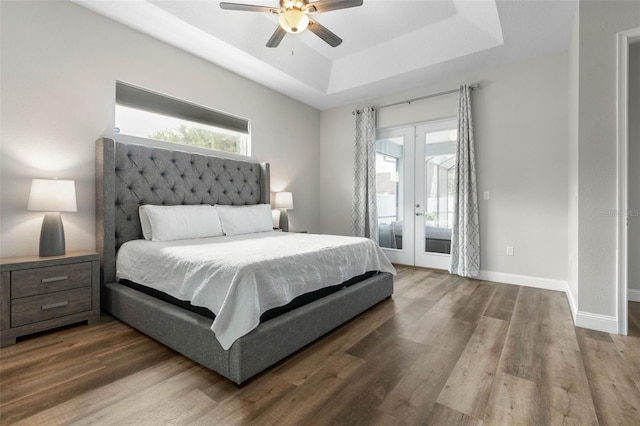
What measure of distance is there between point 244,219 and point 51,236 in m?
1.68

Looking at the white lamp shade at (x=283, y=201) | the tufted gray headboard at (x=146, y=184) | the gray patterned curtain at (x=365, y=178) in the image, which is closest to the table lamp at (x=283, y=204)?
the white lamp shade at (x=283, y=201)

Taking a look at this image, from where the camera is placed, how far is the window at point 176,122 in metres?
2.97

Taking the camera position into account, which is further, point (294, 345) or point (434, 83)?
point (434, 83)

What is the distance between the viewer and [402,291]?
3.30m

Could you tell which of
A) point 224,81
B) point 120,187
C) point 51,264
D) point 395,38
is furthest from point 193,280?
point 395,38

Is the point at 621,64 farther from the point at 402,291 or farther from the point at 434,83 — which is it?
the point at 402,291

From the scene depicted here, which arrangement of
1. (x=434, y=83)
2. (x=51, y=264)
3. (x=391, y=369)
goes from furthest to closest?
(x=434, y=83), (x=51, y=264), (x=391, y=369)

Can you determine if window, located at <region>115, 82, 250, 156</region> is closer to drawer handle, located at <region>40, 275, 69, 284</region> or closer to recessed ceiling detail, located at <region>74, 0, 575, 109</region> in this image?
recessed ceiling detail, located at <region>74, 0, 575, 109</region>

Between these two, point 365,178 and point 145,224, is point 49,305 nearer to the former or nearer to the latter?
point 145,224

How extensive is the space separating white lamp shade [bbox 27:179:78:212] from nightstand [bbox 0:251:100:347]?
0.37 m

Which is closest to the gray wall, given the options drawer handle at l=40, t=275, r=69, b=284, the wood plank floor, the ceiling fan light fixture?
the wood plank floor

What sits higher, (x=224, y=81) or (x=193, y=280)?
(x=224, y=81)

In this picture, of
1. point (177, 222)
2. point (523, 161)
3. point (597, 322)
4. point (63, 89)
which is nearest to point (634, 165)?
point (523, 161)

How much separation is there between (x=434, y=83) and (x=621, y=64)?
2168mm
